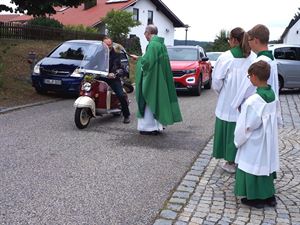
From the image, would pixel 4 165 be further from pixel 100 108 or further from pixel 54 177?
pixel 100 108

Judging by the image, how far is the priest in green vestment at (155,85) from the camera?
855 cm

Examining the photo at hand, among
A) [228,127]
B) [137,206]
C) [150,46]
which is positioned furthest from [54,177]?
[150,46]

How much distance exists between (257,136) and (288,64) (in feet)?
44.8

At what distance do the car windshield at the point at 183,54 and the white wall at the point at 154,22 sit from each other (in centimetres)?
3061

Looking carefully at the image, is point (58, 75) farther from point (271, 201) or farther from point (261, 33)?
point (271, 201)

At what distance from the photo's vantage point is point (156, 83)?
28.3 feet

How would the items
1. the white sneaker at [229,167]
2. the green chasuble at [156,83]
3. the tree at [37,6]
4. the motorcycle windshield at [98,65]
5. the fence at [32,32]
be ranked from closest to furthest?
1. the white sneaker at [229,167]
2. the green chasuble at [156,83]
3. the motorcycle windshield at [98,65]
4. the tree at [37,6]
5. the fence at [32,32]

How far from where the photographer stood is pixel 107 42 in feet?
32.6

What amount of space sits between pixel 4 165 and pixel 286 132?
5.66 metres

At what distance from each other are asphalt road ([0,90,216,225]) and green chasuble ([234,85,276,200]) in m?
0.88

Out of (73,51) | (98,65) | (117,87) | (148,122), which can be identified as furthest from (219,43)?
→ (148,122)

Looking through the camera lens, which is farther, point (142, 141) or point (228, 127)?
point (142, 141)

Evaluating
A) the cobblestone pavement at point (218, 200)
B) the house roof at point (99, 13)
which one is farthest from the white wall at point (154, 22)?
the cobblestone pavement at point (218, 200)

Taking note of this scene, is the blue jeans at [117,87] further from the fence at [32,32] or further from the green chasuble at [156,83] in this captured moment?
the fence at [32,32]
